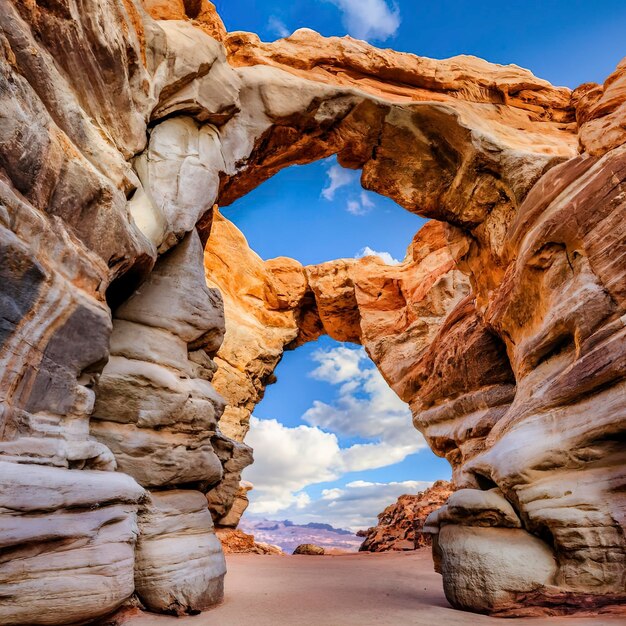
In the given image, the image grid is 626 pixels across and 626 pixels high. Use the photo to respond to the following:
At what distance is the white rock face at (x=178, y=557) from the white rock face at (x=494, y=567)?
3581 millimetres

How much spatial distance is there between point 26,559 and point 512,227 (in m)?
10.7

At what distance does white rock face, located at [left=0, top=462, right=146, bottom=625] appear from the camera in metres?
3.79

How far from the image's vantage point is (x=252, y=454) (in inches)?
610

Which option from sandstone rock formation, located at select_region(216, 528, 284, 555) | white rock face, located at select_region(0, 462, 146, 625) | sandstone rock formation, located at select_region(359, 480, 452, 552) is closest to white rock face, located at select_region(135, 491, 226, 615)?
white rock face, located at select_region(0, 462, 146, 625)

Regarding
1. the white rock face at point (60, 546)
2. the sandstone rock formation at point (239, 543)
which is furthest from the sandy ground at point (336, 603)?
the sandstone rock formation at point (239, 543)

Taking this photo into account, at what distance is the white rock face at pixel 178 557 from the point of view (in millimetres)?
5738

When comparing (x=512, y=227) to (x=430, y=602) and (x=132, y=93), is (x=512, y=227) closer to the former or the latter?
(x=430, y=602)

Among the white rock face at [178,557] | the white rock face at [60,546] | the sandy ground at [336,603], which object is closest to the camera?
the white rock face at [60,546]

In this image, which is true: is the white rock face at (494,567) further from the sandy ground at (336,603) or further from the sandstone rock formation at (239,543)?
the sandstone rock formation at (239,543)

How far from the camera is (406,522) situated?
20.5 meters

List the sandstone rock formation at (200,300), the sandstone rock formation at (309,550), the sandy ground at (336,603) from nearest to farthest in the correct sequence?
the sandstone rock formation at (200,300), the sandy ground at (336,603), the sandstone rock formation at (309,550)

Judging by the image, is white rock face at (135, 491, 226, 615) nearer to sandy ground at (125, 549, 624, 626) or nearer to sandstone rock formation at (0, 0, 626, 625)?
sandstone rock formation at (0, 0, 626, 625)

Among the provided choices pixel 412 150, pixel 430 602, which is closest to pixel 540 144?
pixel 412 150

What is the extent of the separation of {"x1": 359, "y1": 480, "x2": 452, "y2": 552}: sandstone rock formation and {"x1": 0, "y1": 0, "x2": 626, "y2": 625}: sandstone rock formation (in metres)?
7.38
